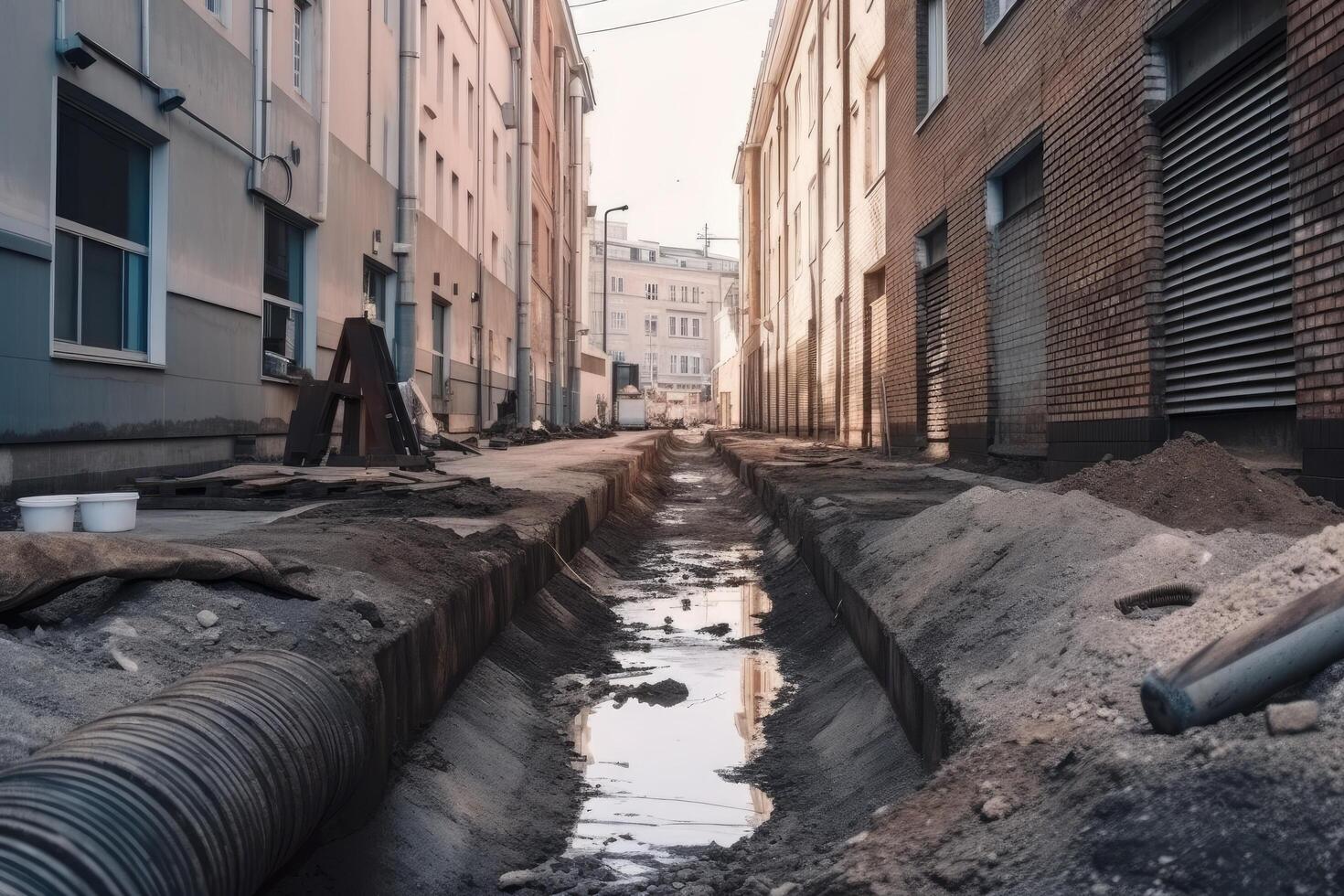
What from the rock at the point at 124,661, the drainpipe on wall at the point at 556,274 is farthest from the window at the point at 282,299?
the drainpipe on wall at the point at 556,274

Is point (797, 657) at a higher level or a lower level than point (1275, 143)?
lower

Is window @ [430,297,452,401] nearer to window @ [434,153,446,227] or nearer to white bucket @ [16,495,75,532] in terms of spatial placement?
window @ [434,153,446,227]

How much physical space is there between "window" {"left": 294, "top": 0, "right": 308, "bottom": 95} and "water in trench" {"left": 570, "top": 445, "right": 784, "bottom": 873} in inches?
269

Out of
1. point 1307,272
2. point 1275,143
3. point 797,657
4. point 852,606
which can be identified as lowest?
point 797,657

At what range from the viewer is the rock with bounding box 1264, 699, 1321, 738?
1.87 m

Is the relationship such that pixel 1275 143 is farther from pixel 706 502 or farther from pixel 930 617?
pixel 706 502

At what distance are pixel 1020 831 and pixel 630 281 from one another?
75503mm

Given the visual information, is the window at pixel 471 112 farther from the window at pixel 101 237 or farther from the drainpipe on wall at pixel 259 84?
the window at pixel 101 237

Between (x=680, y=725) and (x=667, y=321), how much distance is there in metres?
73.4

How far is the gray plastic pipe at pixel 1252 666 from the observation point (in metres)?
1.96

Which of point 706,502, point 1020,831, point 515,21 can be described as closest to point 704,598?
point 1020,831

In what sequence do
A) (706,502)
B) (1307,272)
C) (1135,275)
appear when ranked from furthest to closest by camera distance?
(706,502) → (1135,275) → (1307,272)

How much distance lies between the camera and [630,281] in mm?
76438

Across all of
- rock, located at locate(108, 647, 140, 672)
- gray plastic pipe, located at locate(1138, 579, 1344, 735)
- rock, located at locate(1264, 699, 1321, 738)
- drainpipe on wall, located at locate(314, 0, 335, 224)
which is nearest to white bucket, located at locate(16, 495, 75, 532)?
rock, located at locate(108, 647, 140, 672)
